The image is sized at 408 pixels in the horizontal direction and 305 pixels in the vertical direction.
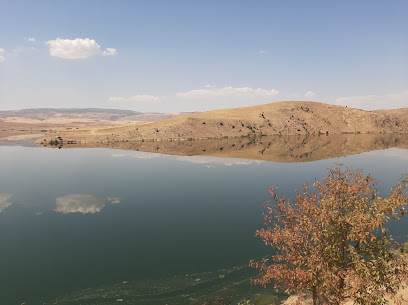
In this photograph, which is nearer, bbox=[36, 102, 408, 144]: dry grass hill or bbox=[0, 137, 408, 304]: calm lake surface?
bbox=[0, 137, 408, 304]: calm lake surface

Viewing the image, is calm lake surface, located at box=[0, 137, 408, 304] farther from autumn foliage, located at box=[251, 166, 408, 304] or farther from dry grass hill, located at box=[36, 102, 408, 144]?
dry grass hill, located at box=[36, 102, 408, 144]

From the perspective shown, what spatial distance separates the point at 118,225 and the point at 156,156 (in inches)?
2413

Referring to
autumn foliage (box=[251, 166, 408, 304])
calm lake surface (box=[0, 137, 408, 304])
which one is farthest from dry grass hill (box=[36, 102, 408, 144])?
autumn foliage (box=[251, 166, 408, 304])

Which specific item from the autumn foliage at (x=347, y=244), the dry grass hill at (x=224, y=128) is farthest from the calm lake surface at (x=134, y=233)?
the dry grass hill at (x=224, y=128)

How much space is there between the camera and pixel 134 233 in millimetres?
32531

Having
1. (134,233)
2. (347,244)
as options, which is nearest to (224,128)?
(134,233)

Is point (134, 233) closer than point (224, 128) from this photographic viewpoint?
Yes

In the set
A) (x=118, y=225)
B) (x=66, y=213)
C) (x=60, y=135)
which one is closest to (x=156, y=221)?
(x=118, y=225)

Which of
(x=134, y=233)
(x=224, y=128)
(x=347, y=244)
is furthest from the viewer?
(x=224, y=128)

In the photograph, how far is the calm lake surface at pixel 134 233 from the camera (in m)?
22.4

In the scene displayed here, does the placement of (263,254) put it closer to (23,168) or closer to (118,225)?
(118,225)

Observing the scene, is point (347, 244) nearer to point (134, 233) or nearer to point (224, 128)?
point (134, 233)

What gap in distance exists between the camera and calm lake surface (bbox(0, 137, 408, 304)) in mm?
22406

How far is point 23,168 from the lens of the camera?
72.6m
